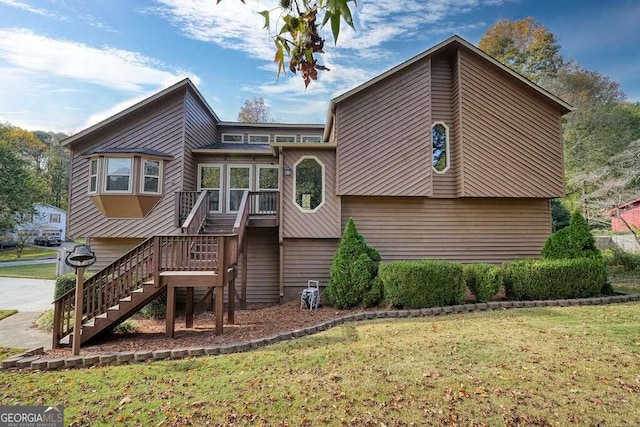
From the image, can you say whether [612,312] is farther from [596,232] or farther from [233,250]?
[596,232]

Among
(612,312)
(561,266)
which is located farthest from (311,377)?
(561,266)

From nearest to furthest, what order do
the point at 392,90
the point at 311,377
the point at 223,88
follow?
the point at 311,377 < the point at 392,90 < the point at 223,88

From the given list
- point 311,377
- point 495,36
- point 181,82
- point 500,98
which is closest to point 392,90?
point 500,98

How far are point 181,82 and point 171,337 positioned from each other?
7748mm

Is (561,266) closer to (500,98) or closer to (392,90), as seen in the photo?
(500,98)

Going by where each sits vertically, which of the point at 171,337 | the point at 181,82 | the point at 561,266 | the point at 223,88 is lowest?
the point at 171,337

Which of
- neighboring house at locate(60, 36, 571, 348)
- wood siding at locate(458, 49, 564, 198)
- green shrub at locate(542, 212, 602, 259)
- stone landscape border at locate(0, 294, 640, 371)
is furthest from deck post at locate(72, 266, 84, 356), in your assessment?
green shrub at locate(542, 212, 602, 259)

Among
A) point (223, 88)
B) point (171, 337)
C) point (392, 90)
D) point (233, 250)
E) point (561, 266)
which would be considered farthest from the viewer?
point (223, 88)

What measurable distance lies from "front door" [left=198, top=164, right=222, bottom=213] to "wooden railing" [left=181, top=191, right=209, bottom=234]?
0.93 m

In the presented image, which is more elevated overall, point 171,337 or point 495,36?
point 495,36

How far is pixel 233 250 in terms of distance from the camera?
25.3 ft

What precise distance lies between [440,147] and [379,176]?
230cm

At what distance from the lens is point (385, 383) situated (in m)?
3.85

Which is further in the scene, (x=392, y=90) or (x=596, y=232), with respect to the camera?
(x=596, y=232)
